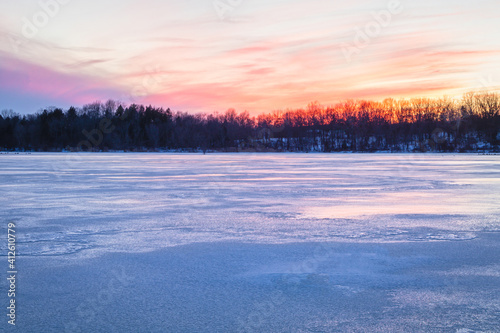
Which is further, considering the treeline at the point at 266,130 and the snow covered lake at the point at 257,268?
the treeline at the point at 266,130

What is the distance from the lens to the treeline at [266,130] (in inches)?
3674

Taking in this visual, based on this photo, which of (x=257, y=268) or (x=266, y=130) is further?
(x=266, y=130)

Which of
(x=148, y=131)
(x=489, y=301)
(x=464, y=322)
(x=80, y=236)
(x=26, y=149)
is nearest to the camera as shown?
(x=464, y=322)

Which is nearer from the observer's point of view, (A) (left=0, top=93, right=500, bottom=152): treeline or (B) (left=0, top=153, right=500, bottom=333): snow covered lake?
(B) (left=0, top=153, right=500, bottom=333): snow covered lake

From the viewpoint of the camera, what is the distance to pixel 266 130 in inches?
4683

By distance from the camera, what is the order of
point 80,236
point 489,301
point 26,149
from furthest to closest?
point 26,149, point 80,236, point 489,301

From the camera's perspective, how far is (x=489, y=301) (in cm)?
349

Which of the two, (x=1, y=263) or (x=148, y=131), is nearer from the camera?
(x=1, y=263)

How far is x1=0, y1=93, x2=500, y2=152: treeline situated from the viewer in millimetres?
93312

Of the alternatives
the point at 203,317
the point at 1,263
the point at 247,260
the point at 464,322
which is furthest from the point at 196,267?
the point at 464,322

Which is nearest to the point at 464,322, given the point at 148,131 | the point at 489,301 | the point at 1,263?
the point at 489,301

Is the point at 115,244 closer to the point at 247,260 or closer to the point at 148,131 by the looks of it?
the point at 247,260

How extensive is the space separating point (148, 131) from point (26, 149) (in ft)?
85.4

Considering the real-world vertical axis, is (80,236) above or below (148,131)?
below
